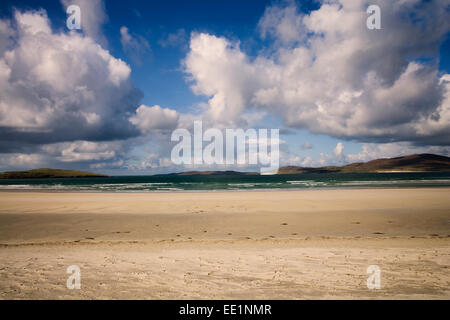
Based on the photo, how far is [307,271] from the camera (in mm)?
5637

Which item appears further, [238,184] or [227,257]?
[238,184]

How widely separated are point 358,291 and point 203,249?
4.98 m

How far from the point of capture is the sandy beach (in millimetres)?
4660

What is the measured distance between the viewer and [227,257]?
272 inches

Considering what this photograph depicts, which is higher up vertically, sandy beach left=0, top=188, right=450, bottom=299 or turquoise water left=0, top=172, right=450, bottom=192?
sandy beach left=0, top=188, right=450, bottom=299

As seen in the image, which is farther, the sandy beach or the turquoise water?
the turquoise water

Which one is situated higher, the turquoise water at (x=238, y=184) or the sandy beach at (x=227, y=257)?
the sandy beach at (x=227, y=257)

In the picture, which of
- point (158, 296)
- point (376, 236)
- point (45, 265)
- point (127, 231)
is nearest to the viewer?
point (158, 296)

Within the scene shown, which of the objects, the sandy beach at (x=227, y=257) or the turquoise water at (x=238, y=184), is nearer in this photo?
the sandy beach at (x=227, y=257)

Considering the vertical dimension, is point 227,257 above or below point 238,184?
above

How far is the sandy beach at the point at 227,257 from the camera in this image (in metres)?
4.66

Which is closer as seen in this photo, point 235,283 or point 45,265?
A: point 235,283
